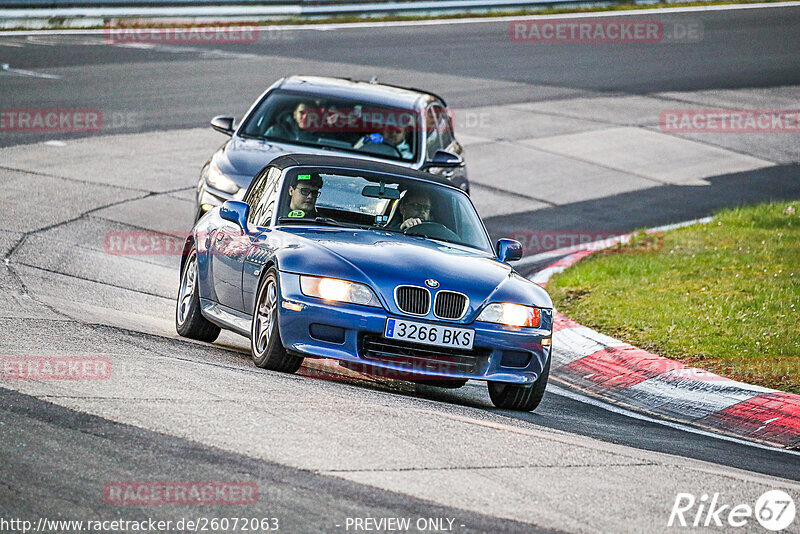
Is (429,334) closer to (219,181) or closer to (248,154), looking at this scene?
(219,181)

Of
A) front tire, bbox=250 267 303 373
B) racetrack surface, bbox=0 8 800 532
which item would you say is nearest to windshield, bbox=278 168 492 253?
front tire, bbox=250 267 303 373

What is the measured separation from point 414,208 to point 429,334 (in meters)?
1.66

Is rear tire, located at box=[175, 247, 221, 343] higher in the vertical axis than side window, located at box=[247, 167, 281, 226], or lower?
lower

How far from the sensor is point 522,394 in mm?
8523

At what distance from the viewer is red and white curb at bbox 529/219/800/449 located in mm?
8859

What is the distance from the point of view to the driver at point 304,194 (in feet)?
30.1

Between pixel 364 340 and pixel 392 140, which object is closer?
pixel 364 340

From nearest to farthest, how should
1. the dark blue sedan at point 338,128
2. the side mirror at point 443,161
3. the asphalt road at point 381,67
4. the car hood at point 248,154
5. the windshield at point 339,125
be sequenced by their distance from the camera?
the car hood at point 248,154 → the dark blue sedan at point 338,128 → the side mirror at point 443,161 → the windshield at point 339,125 → the asphalt road at point 381,67

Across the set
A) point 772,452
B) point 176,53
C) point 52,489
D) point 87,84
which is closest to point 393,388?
point 772,452

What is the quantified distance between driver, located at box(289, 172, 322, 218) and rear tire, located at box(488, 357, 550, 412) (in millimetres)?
1762

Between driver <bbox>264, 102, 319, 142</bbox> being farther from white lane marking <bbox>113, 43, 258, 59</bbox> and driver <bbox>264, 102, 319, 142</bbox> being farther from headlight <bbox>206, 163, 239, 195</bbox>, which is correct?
white lane marking <bbox>113, 43, 258, 59</bbox>

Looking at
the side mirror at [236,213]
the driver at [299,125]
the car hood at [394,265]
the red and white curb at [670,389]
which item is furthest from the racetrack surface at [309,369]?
the driver at [299,125]

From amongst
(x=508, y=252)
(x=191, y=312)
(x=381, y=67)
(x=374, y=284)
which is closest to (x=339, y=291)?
(x=374, y=284)

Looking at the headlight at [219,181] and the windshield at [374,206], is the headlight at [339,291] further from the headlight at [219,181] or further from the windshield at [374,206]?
the headlight at [219,181]
